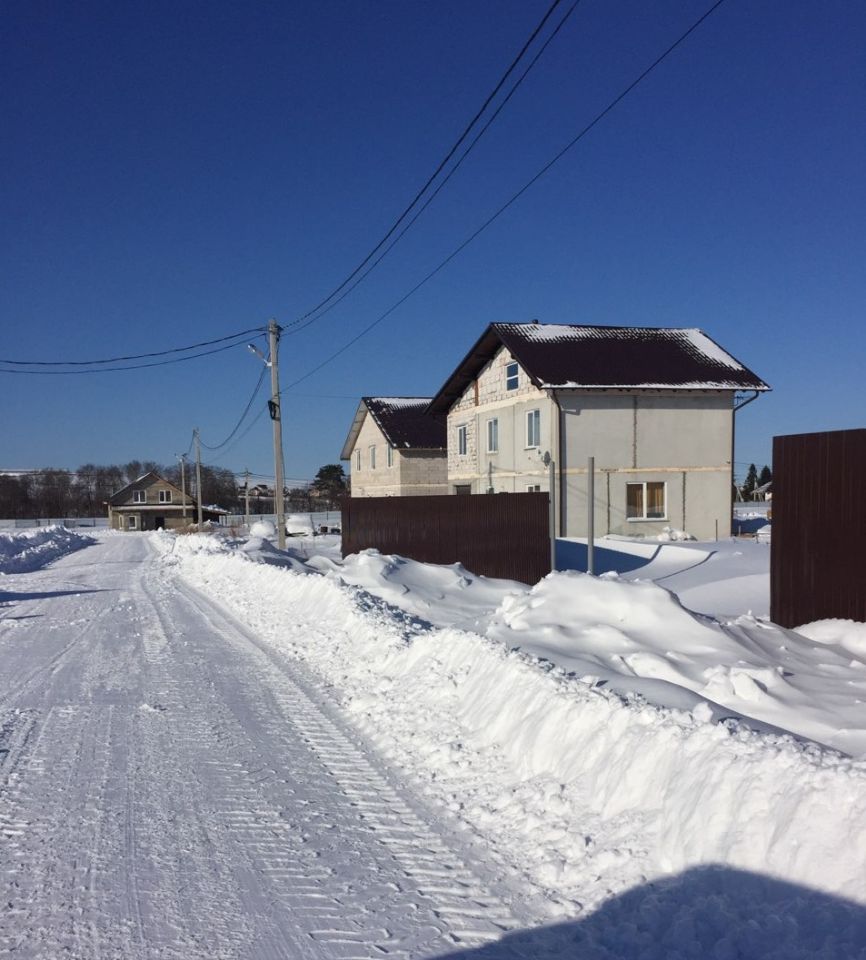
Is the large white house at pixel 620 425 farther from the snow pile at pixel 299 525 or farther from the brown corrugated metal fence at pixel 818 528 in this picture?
the snow pile at pixel 299 525

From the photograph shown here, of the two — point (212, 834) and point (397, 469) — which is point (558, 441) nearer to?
point (397, 469)

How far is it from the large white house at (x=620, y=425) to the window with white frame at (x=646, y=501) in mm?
34

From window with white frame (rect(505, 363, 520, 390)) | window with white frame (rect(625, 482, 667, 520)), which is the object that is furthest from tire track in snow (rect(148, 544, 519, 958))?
window with white frame (rect(505, 363, 520, 390))

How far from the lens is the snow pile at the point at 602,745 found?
371cm

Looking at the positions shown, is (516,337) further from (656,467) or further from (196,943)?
(196,943)

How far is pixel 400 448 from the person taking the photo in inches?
1564

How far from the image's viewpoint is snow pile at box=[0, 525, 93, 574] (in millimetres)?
29734

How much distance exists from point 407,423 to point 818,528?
33656 mm

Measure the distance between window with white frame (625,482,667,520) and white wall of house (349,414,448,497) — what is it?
1322cm

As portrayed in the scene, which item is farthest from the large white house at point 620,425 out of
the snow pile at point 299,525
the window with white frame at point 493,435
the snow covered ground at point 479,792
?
the snow pile at point 299,525

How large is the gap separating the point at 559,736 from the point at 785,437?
17.2ft

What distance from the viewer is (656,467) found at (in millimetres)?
26469

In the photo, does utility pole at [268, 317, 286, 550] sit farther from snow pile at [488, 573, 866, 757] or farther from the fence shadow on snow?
the fence shadow on snow

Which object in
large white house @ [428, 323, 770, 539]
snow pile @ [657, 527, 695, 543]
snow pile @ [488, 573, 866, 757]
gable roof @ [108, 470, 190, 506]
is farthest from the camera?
gable roof @ [108, 470, 190, 506]
